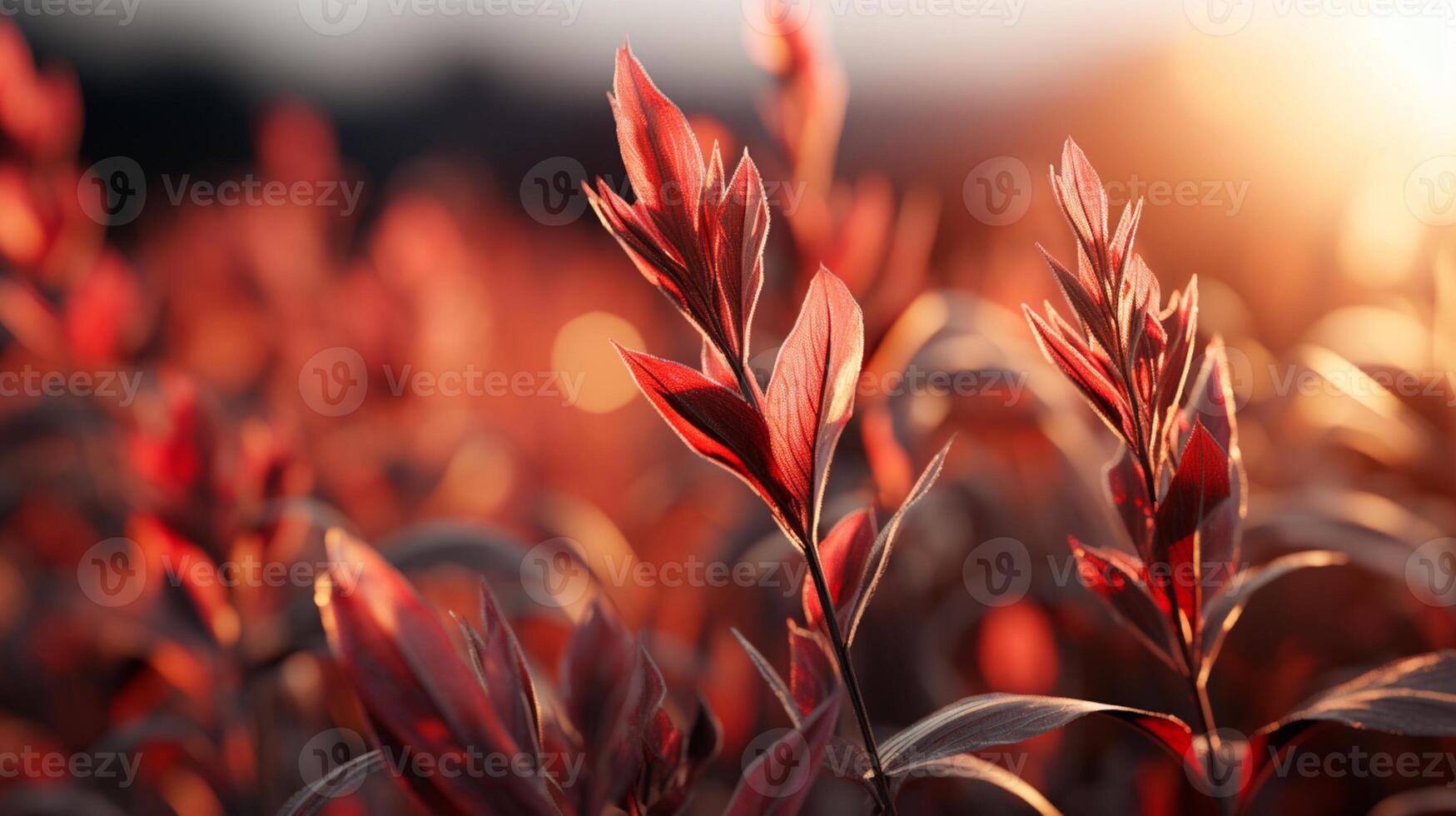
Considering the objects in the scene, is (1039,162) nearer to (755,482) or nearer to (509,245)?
(509,245)

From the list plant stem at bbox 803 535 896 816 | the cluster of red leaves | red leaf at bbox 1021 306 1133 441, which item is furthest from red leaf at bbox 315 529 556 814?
red leaf at bbox 1021 306 1133 441

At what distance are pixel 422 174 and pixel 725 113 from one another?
133cm


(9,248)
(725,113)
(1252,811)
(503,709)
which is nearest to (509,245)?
(725,113)

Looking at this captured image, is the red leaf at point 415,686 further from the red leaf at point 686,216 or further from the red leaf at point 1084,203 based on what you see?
the red leaf at point 1084,203

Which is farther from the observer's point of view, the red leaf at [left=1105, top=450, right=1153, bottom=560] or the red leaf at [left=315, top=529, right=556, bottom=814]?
the red leaf at [left=1105, top=450, right=1153, bottom=560]

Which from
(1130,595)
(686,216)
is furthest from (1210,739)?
(686,216)

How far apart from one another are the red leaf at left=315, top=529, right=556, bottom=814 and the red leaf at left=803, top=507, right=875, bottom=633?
122mm

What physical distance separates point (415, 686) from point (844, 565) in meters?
0.16

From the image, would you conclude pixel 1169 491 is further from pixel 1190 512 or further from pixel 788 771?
pixel 788 771

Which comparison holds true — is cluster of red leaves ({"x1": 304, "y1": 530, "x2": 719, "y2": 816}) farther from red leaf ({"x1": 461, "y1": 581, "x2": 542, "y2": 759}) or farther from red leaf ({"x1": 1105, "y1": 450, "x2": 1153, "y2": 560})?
red leaf ({"x1": 1105, "y1": 450, "x2": 1153, "y2": 560})

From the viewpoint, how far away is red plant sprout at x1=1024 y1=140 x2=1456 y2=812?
1.04 feet

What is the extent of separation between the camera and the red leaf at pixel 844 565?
331mm

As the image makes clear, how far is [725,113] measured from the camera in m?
3.88

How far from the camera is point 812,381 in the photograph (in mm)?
313
